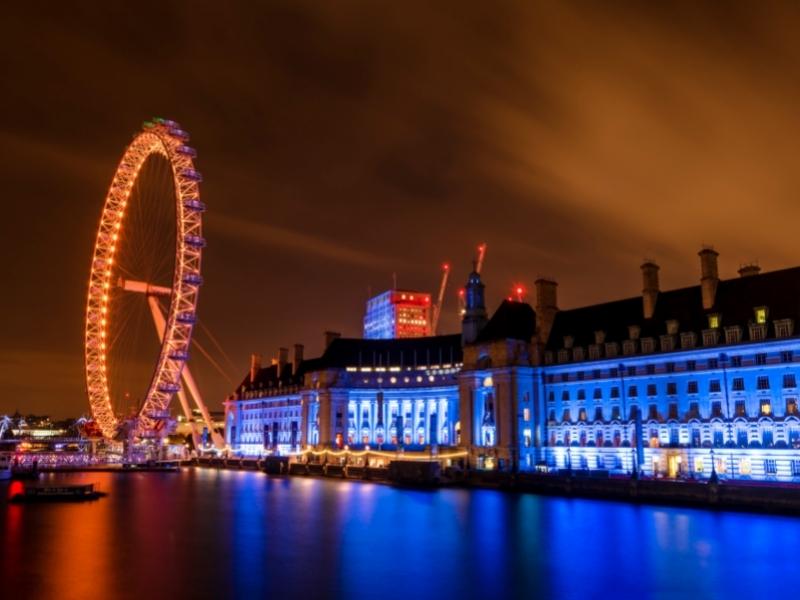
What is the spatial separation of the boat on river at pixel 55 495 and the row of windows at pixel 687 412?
5316 centimetres

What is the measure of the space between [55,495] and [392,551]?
1677 inches

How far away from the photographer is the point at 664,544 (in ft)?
132

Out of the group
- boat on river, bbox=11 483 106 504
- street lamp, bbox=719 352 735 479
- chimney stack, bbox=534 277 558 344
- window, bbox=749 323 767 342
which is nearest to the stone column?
chimney stack, bbox=534 277 558 344

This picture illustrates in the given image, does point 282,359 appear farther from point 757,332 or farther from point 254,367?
point 757,332

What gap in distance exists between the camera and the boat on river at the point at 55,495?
222 ft

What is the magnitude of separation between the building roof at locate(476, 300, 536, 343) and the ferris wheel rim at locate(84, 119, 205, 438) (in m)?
40.5

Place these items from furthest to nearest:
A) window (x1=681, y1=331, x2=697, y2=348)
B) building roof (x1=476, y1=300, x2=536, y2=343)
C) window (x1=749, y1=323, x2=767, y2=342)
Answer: building roof (x1=476, y1=300, x2=536, y2=343)
window (x1=681, y1=331, x2=697, y2=348)
window (x1=749, y1=323, x2=767, y2=342)

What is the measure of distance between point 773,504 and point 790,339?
21200mm

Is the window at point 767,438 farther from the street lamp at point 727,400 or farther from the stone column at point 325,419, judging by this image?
the stone column at point 325,419

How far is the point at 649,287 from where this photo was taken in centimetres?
8850

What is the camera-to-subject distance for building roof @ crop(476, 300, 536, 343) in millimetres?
102312

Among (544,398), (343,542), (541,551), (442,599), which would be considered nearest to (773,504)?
(541,551)

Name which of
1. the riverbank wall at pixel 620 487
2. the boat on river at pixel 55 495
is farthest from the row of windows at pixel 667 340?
the boat on river at pixel 55 495

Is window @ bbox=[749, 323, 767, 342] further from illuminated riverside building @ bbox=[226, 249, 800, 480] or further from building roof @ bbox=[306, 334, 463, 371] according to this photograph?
building roof @ bbox=[306, 334, 463, 371]
